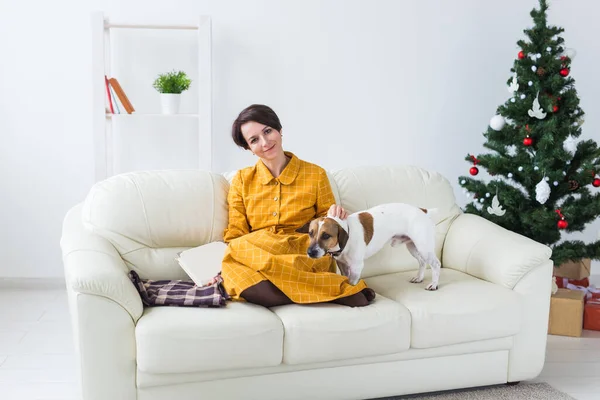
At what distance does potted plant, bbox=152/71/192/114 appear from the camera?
3643 millimetres

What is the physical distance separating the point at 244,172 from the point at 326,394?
3.11ft

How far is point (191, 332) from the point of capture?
2207mm

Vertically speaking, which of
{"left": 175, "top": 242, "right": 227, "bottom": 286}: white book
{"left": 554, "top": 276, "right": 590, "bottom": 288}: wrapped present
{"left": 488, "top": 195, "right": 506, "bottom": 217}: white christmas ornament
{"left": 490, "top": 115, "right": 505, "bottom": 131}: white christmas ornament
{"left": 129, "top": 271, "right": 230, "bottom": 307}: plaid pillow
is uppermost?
{"left": 490, "top": 115, "right": 505, "bottom": 131}: white christmas ornament

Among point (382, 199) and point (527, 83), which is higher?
point (527, 83)

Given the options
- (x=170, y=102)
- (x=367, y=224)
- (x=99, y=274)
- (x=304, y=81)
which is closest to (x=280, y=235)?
(x=367, y=224)

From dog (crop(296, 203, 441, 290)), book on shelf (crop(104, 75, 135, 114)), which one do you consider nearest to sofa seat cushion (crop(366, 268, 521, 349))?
dog (crop(296, 203, 441, 290))


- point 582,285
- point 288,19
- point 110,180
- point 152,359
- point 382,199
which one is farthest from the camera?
point 288,19

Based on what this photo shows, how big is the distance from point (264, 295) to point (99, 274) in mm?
576

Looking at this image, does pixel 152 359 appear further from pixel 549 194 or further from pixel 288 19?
pixel 288 19

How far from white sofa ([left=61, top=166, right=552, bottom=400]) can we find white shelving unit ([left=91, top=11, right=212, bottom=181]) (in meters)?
0.71

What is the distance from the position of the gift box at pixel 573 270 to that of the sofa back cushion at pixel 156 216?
195 centimetres

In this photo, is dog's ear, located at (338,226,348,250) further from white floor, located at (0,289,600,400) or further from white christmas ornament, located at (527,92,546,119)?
white christmas ornament, located at (527,92,546,119)

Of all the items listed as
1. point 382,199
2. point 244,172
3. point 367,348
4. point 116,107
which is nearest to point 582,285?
point 382,199

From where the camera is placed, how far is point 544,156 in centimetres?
329
